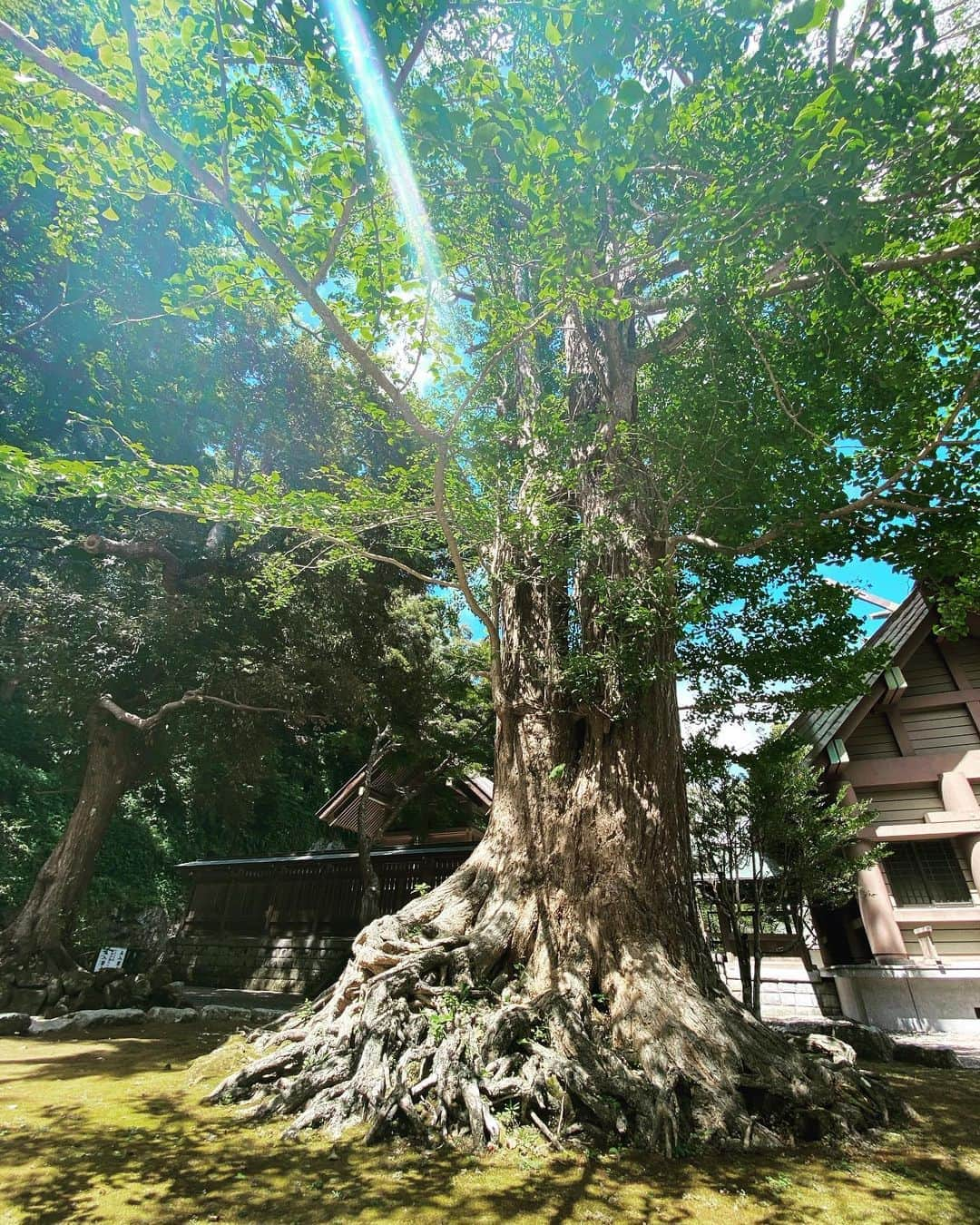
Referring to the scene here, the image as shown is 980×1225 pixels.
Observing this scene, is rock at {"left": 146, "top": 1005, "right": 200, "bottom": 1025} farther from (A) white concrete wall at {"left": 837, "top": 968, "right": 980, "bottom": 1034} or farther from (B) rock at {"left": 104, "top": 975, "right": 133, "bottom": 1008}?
(A) white concrete wall at {"left": 837, "top": 968, "right": 980, "bottom": 1034}

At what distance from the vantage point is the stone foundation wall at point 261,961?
12062mm

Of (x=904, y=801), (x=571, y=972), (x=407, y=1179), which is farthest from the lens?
(x=904, y=801)

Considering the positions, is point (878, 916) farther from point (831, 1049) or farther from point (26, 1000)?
point (26, 1000)

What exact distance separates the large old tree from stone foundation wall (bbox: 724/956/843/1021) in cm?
659

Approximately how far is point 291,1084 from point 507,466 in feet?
20.2

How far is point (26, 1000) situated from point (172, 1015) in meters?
2.17

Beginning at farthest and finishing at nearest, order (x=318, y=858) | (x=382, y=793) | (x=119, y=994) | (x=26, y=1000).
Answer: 1. (x=382, y=793)
2. (x=318, y=858)
3. (x=119, y=994)
4. (x=26, y=1000)

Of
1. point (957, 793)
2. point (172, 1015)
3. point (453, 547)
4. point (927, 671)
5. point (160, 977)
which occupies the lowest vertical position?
point (172, 1015)

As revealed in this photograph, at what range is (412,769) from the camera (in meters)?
15.1

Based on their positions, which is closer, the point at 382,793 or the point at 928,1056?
the point at 928,1056

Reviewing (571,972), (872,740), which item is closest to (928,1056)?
(571,972)

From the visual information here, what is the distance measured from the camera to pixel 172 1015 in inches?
349

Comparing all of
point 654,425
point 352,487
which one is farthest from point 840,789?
point 352,487

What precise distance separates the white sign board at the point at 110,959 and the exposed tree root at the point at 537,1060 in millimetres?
6283
